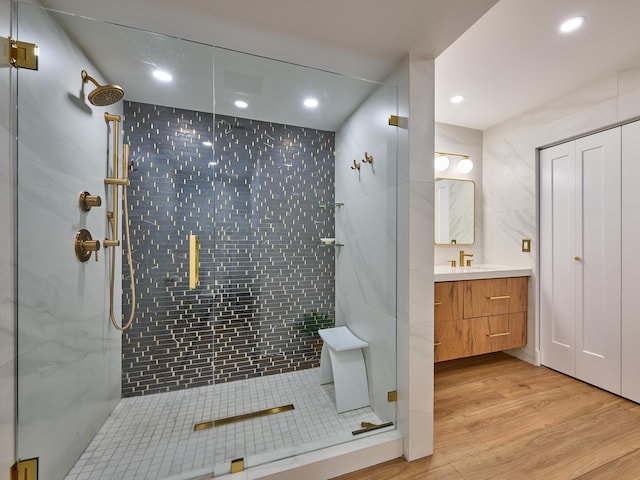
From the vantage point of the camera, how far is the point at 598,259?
2.04 meters

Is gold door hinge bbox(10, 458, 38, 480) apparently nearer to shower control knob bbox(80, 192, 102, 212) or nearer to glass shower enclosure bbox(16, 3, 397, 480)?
glass shower enclosure bbox(16, 3, 397, 480)

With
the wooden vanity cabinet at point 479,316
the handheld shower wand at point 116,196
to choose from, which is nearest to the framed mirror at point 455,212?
the wooden vanity cabinet at point 479,316

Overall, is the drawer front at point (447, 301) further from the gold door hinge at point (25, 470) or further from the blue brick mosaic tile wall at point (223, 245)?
the gold door hinge at point (25, 470)

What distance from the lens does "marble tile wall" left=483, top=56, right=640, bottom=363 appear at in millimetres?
1895

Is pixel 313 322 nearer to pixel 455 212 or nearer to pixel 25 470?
pixel 25 470

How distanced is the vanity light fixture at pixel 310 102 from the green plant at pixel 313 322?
1.32 m

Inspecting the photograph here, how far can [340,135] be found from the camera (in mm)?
1743

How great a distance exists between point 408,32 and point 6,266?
6.31 feet

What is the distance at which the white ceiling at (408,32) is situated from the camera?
1.13m

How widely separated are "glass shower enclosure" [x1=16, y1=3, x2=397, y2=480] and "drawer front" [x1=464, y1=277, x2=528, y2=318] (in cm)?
101

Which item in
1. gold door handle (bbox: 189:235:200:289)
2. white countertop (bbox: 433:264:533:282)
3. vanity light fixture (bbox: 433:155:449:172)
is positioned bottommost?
white countertop (bbox: 433:264:533:282)

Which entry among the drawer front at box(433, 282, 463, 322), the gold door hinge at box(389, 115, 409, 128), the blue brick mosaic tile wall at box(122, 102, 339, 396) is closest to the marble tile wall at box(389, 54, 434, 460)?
the gold door hinge at box(389, 115, 409, 128)

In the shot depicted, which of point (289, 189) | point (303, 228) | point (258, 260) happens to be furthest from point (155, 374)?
point (289, 189)

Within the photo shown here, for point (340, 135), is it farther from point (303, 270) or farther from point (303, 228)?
point (303, 270)
